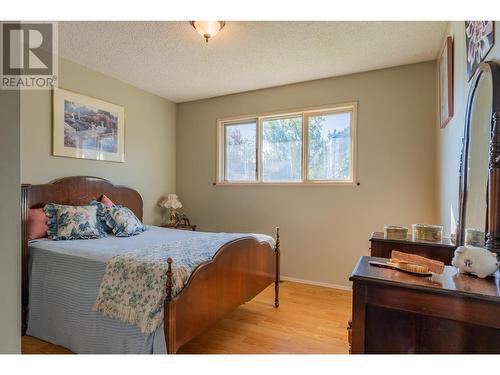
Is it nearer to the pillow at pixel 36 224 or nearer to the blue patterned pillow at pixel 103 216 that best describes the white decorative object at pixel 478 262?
the blue patterned pillow at pixel 103 216

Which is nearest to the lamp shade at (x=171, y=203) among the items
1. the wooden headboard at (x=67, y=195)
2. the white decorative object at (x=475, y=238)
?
the wooden headboard at (x=67, y=195)

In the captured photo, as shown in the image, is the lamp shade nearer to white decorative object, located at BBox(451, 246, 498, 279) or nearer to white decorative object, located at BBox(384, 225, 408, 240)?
white decorative object, located at BBox(384, 225, 408, 240)

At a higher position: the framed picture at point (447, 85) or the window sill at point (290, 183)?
the framed picture at point (447, 85)

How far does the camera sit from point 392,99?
3.04 meters

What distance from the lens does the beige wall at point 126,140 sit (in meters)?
2.70

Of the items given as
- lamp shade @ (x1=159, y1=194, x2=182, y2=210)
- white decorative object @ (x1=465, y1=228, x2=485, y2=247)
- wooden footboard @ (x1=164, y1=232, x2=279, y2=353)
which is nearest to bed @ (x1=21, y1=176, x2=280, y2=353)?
wooden footboard @ (x1=164, y1=232, x2=279, y2=353)

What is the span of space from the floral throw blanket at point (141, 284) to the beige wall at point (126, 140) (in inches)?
65.4

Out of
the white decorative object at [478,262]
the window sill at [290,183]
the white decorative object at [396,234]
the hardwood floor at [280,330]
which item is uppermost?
the window sill at [290,183]

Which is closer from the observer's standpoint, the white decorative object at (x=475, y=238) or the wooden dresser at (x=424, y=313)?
the wooden dresser at (x=424, y=313)

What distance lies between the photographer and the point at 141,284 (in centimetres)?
168

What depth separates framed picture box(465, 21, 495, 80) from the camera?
1239 mm

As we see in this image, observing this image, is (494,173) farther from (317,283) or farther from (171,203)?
(171,203)
